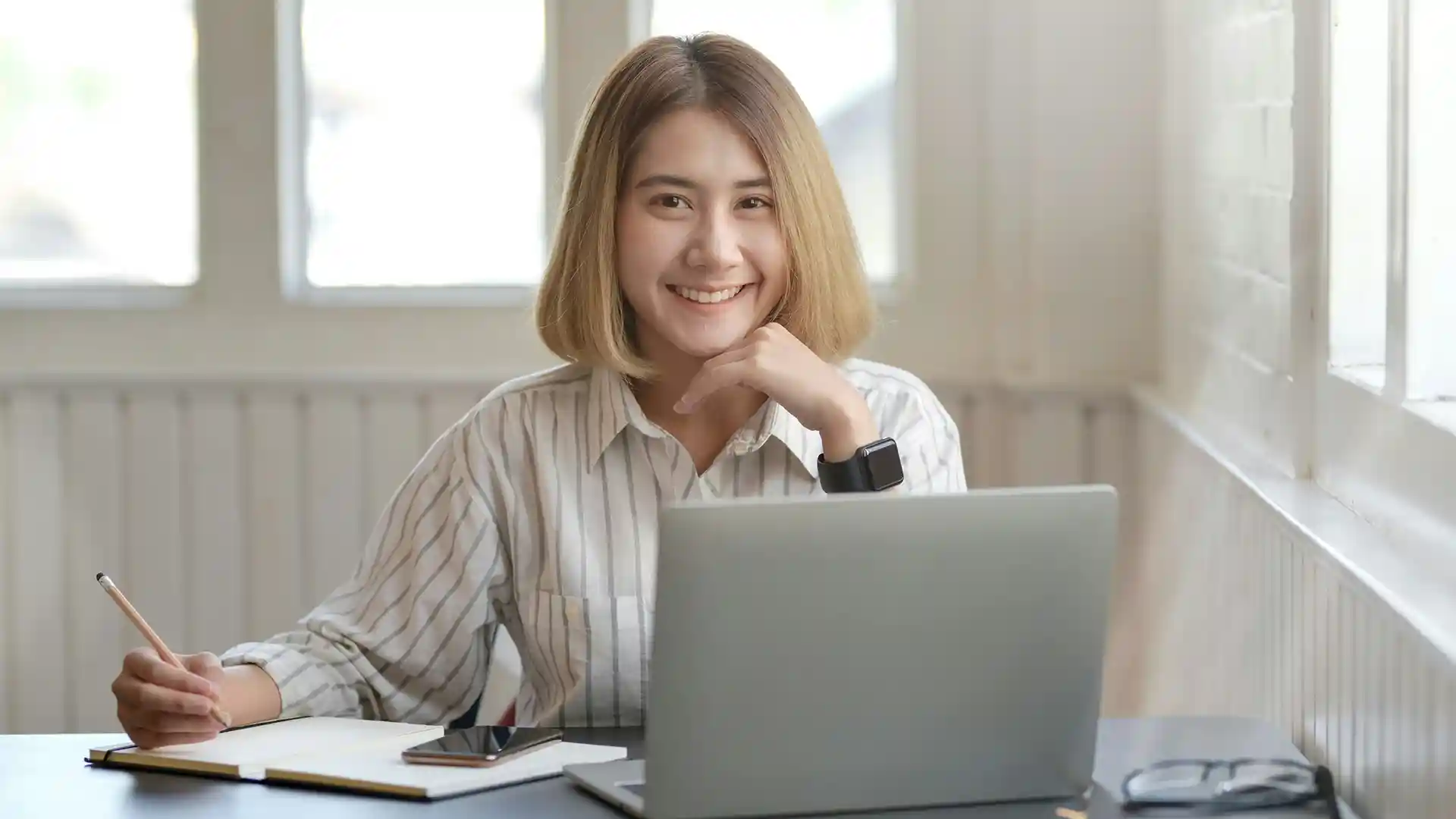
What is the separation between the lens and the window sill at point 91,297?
3.28m

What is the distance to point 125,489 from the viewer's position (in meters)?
3.22

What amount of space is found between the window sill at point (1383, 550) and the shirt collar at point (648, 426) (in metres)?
0.46

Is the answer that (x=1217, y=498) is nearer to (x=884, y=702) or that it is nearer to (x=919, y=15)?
(x=884, y=702)

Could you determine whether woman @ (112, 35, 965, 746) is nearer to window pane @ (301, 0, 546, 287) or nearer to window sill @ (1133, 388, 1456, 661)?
window sill @ (1133, 388, 1456, 661)

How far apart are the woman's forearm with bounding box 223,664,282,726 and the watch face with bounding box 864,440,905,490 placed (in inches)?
22.8

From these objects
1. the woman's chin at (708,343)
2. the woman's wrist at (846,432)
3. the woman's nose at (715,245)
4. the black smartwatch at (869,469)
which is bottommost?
the black smartwatch at (869,469)

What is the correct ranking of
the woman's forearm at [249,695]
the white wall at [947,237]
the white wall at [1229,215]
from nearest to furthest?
the woman's forearm at [249,695]
the white wall at [1229,215]
the white wall at [947,237]

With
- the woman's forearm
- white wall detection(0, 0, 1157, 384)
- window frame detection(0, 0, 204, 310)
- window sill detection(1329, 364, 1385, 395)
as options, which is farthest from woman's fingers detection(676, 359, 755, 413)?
window frame detection(0, 0, 204, 310)

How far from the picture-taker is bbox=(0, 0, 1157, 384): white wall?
9.59ft

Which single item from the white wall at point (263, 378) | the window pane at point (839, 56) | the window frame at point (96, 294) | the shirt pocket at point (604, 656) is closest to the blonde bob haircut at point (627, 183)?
the shirt pocket at point (604, 656)

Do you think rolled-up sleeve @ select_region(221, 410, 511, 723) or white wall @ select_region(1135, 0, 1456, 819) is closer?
white wall @ select_region(1135, 0, 1456, 819)

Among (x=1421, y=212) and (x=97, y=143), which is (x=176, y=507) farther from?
(x=1421, y=212)

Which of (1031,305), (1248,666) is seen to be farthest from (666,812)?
(1031,305)

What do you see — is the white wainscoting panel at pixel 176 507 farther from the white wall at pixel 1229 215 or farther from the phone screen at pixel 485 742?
the phone screen at pixel 485 742
